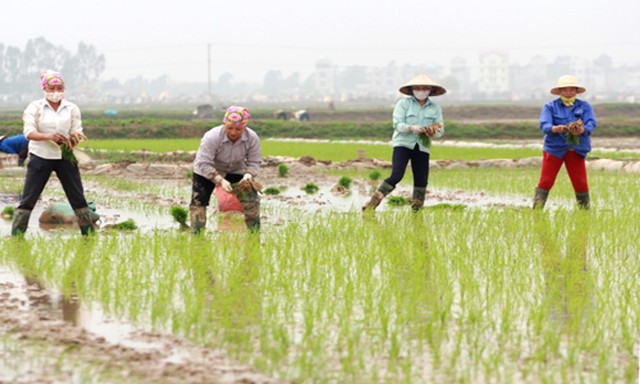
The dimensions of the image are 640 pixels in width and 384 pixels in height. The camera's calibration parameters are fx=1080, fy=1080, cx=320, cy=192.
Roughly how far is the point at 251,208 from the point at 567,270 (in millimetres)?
2657

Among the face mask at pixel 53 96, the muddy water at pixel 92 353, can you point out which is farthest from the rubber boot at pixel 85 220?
the muddy water at pixel 92 353

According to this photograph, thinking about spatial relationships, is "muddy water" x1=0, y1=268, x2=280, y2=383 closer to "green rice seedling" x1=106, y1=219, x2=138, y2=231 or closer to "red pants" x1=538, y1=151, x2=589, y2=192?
"green rice seedling" x1=106, y1=219, x2=138, y2=231

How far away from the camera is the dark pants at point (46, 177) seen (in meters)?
8.01

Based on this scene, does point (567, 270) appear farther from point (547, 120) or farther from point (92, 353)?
point (92, 353)

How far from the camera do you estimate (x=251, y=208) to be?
8.48 meters

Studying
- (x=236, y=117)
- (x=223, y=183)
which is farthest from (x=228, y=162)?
(x=236, y=117)

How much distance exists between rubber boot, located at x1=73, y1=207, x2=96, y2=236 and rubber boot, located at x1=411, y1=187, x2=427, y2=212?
3205mm

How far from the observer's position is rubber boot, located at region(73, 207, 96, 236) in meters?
8.30

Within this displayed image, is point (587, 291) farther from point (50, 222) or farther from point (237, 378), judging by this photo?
point (50, 222)

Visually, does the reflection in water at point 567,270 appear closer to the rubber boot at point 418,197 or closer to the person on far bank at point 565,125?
the person on far bank at point 565,125

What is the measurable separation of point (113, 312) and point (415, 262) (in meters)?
2.27

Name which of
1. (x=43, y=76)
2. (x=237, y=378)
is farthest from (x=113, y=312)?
Result: (x=43, y=76)

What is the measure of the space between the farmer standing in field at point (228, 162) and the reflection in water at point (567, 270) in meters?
2.27

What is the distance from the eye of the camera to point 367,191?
554 inches
